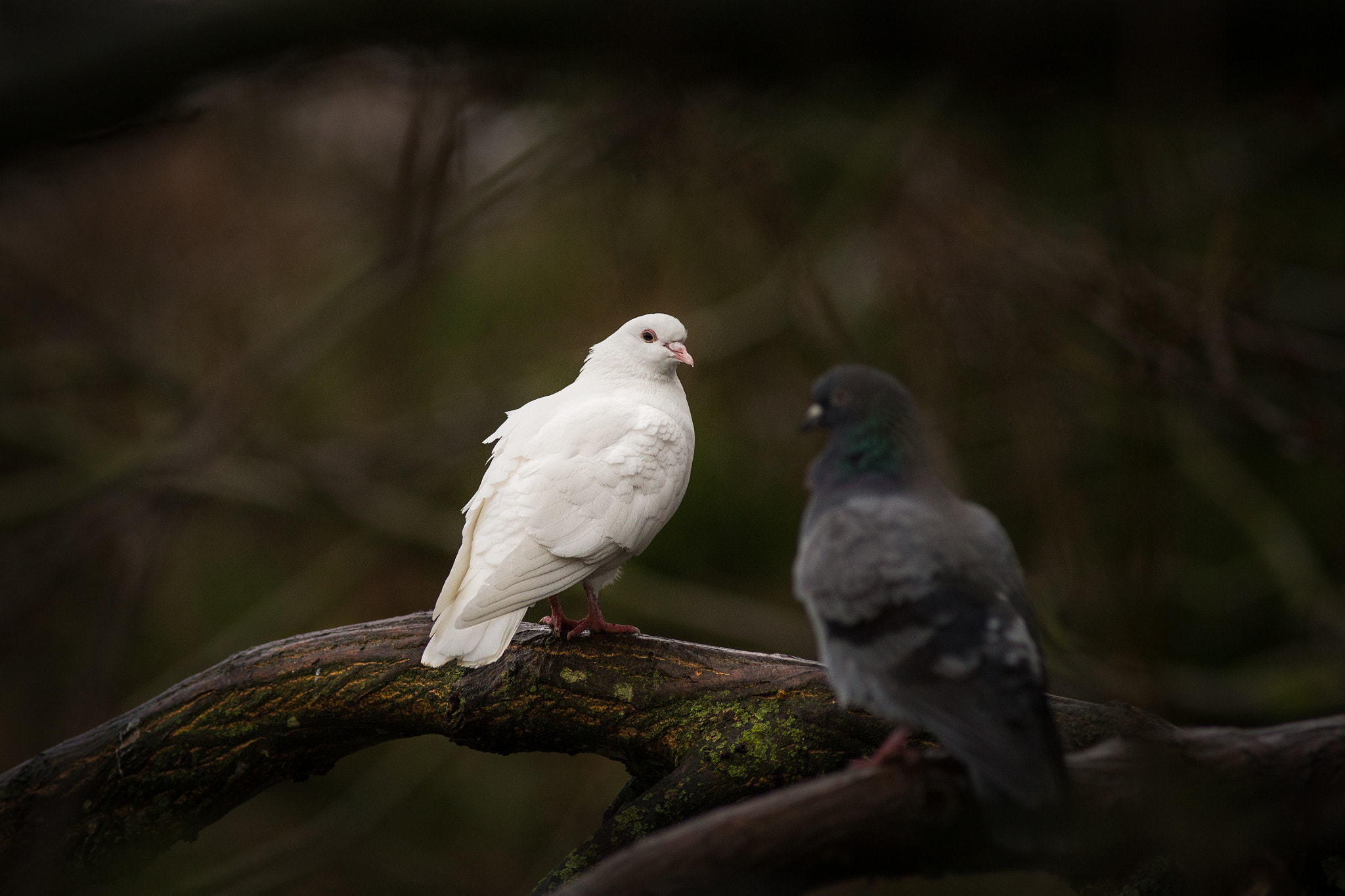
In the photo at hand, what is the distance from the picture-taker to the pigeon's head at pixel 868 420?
2.19 m

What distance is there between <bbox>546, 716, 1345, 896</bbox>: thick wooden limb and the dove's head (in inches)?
76.0

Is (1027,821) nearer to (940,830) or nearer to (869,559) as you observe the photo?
(940,830)

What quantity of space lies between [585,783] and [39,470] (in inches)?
172

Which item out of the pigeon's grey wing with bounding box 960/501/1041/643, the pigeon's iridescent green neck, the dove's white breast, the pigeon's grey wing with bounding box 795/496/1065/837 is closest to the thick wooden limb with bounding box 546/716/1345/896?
the pigeon's grey wing with bounding box 795/496/1065/837

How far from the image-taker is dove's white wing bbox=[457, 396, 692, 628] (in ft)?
9.14

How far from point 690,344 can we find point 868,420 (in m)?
4.06

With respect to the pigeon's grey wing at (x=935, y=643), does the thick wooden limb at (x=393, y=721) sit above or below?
below

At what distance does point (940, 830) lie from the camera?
6.04 ft

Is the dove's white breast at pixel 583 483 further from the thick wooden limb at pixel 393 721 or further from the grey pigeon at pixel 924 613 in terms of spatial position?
the grey pigeon at pixel 924 613

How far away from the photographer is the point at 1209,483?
498 cm

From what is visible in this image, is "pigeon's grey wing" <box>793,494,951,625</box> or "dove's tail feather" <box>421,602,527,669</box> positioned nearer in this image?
"pigeon's grey wing" <box>793,494,951,625</box>

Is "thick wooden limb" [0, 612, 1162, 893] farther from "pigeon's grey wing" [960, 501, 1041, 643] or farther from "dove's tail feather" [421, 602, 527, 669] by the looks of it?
"pigeon's grey wing" [960, 501, 1041, 643]

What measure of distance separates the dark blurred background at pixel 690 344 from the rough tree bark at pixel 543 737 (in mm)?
356

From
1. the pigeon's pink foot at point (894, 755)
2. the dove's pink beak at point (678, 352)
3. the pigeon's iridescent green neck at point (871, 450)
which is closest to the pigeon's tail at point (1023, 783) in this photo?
the pigeon's pink foot at point (894, 755)
